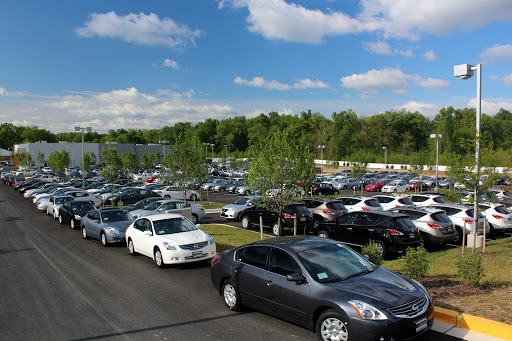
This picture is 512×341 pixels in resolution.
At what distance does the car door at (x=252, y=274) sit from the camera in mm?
6840

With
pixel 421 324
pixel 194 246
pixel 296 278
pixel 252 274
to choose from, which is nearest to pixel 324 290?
Answer: pixel 296 278

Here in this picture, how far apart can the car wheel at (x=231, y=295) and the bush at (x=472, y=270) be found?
16.5 feet

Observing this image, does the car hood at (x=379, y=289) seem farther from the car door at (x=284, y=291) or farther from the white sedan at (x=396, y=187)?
the white sedan at (x=396, y=187)

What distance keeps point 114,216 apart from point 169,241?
6254mm

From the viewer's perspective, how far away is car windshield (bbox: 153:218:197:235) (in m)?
12.0

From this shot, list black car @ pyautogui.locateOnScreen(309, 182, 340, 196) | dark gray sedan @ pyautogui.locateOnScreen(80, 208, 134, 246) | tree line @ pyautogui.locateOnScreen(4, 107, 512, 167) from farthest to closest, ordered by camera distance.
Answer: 1. tree line @ pyautogui.locateOnScreen(4, 107, 512, 167)
2. black car @ pyautogui.locateOnScreen(309, 182, 340, 196)
3. dark gray sedan @ pyautogui.locateOnScreen(80, 208, 134, 246)

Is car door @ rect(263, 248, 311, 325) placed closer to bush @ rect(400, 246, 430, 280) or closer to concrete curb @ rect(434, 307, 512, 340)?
concrete curb @ rect(434, 307, 512, 340)

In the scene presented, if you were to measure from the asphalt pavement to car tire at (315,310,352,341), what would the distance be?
0.51m

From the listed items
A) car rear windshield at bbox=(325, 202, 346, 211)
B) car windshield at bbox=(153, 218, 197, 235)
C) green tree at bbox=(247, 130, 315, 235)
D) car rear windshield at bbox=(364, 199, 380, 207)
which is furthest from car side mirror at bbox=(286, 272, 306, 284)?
car rear windshield at bbox=(364, 199, 380, 207)

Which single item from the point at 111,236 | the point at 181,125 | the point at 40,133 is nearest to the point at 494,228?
the point at 111,236

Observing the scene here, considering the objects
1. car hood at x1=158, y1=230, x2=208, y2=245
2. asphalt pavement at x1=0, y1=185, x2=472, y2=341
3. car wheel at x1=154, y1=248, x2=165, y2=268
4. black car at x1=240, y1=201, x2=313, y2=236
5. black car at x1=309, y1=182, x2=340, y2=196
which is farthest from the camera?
black car at x1=309, y1=182, x2=340, y2=196

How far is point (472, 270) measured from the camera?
25.9 feet

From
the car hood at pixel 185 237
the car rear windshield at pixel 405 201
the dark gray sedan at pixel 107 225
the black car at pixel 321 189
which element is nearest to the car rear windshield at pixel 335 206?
the car rear windshield at pixel 405 201

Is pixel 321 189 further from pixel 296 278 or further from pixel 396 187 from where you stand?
pixel 296 278
